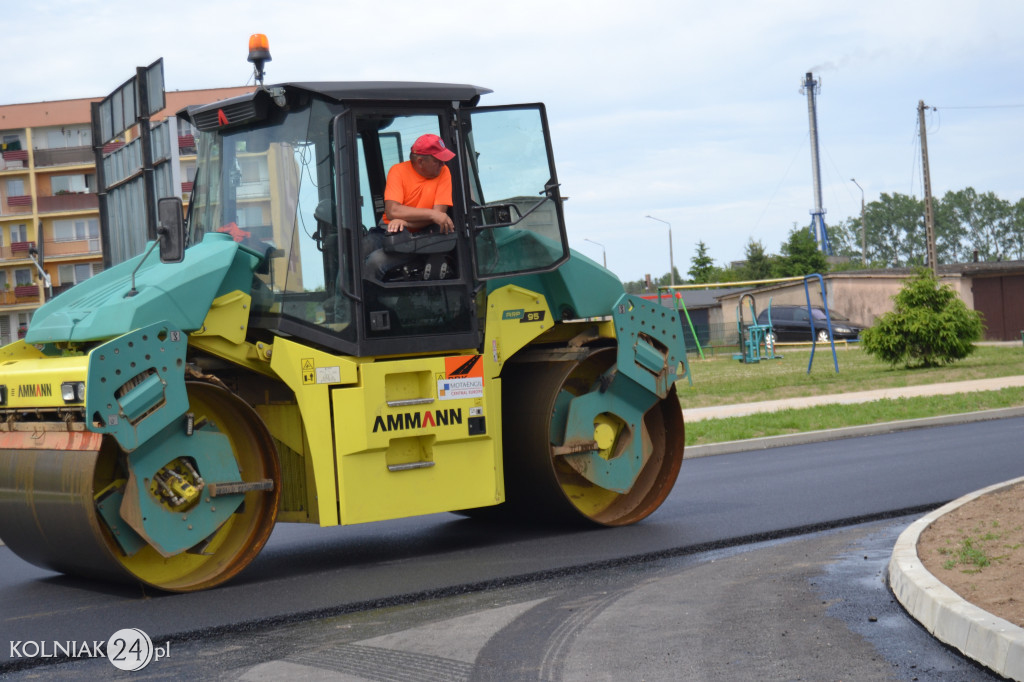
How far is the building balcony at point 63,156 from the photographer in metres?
79.6

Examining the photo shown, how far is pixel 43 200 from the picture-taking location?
80312 mm

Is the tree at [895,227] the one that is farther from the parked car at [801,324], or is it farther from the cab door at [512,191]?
the cab door at [512,191]

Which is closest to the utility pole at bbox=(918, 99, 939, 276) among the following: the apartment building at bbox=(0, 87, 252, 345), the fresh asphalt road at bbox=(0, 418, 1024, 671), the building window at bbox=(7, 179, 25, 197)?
the fresh asphalt road at bbox=(0, 418, 1024, 671)

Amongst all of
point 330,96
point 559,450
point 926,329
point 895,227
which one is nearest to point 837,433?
point 559,450

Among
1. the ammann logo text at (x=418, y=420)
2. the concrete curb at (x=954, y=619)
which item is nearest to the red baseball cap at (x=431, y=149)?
the ammann logo text at (x=418, y=420)

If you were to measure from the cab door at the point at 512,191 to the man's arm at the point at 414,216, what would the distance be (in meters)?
0.23

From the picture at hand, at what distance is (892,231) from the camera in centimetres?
13312

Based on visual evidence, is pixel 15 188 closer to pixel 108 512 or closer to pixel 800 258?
pixel 800 258

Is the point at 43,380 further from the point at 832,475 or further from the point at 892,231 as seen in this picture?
the point at 892,231

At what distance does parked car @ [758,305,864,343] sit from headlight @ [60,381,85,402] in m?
38.5

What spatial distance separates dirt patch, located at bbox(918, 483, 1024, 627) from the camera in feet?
17.8

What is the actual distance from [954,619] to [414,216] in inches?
160

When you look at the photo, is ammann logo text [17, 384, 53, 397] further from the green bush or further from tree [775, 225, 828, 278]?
tree [775, 225, 828, 278]

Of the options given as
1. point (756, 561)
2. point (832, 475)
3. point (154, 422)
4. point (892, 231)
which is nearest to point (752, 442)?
point (832, 475)
